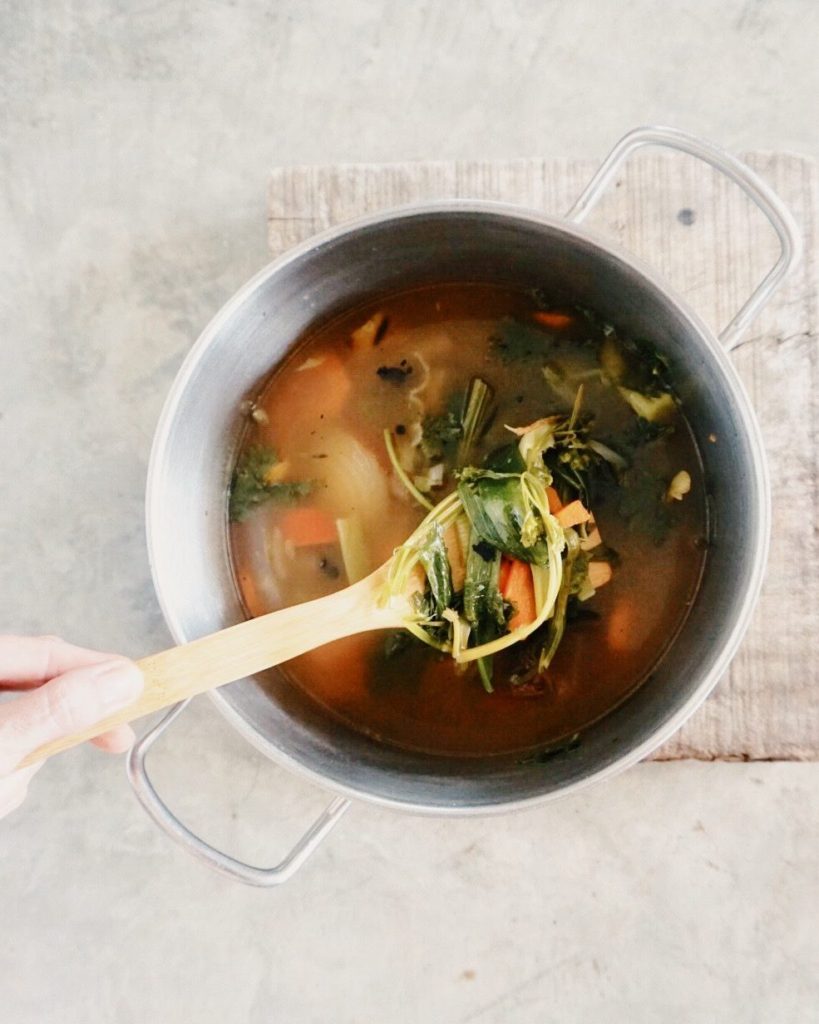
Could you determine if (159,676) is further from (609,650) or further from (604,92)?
(604,92)

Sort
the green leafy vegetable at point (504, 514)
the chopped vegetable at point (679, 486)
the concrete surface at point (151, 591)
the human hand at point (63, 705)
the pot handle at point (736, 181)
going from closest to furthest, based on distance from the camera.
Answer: the human hand at point (63, 705) < the pot handle at point (736, 181) < the green leafy vegetable at point (504, 514) < the chopped vegetable at point (679, 486) < the concrete surface at point (151, 591)

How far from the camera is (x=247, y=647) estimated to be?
43.8 inches

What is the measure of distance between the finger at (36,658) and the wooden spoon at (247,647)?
0.54 feet

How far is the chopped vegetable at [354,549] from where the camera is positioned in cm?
135

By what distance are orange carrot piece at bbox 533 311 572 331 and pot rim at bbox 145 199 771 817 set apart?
0.21 meters

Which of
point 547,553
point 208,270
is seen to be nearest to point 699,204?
point 547,553

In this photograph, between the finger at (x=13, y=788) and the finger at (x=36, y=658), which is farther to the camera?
the finger at (x=36, y=658)

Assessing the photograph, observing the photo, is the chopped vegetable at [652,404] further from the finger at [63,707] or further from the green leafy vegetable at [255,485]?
the finger at [63,707]

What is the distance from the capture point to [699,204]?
1.33 m

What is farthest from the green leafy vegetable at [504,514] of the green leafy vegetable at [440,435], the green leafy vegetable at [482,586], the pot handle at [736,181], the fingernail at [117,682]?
the fingernail at [117,682]

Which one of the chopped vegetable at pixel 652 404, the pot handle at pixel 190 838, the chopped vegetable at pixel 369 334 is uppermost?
the chopped vegetable at pixel 369 334

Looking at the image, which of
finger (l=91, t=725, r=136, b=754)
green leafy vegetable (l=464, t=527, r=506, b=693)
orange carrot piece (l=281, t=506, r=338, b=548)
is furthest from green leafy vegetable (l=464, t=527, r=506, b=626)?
finger (l=91, t=725, r=136, b=754)

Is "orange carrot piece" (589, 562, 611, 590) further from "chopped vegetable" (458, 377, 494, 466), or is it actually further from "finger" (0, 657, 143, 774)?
A: "finger" (0, 657, 143, 774)

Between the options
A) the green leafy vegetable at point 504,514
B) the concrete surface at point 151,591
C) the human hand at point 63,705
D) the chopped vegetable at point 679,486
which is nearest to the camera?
the human hand at point 63,705
